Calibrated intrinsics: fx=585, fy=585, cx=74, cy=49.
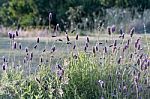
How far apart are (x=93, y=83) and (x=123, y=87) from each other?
0.50 meters

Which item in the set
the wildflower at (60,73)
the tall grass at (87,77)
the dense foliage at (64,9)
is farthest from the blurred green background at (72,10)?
the wildflower at (60,73)

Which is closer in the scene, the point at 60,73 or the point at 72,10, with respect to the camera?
the point at 60,73

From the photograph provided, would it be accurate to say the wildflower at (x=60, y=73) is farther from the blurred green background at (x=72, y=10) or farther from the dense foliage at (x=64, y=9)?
the dense foliage at (x=64, y=9)

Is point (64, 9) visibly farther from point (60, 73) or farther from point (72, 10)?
point (60, 73)

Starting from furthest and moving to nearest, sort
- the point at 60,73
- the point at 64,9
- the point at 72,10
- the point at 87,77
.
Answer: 1. the point at 64,9
2. the point at 72,10
3. the point at 87,77
4. the point at 60,73

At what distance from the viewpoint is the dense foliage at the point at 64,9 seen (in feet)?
97.0

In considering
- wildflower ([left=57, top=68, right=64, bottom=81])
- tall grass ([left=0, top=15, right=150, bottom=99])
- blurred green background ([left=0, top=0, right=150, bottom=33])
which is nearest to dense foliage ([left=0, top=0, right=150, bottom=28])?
blurred green background ([left=0, top=0, right=150, bottom=33])

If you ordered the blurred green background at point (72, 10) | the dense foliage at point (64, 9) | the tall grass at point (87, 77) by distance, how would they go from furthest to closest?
the dense foliage at point (64, 9), the blurred green background at point (72, 10), the tall grass at point (87, 77)

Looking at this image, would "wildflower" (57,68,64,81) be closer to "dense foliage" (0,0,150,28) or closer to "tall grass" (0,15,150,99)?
"tall grass" (0,15,150,99)

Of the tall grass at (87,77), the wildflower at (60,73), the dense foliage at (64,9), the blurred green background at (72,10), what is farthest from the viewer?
the dense foliage at (64,9)

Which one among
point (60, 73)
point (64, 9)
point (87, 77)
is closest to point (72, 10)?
point (64, 9)

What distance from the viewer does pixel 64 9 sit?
29.9 m

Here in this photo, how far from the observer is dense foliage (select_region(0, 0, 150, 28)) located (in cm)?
2956

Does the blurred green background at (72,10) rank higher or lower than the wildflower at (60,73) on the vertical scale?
lower
